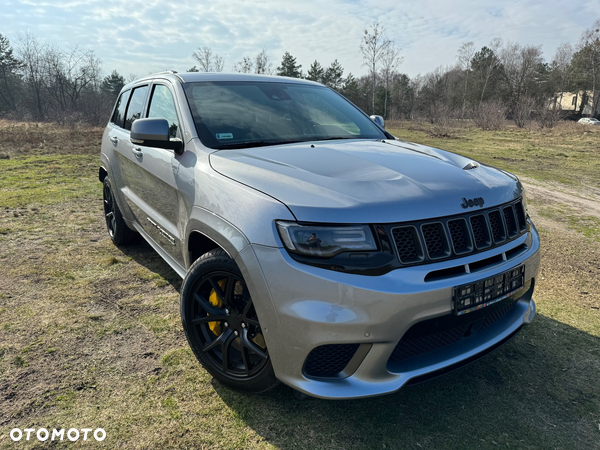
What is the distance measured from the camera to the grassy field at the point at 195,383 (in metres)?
2.11

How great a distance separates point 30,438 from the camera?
205 centimetres

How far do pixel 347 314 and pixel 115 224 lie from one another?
3.78 metres

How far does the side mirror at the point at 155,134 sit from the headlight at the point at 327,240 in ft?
4.21

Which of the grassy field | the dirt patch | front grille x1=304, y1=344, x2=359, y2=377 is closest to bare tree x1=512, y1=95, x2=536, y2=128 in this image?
the dirt patch

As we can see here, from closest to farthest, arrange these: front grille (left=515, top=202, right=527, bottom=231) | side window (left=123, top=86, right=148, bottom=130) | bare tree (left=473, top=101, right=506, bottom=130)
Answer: front grille (left=515, top=202, right=527, bottom=231), side window (left=123, top=86, right=148, bottom=130), bare tree (left=473, top=101, right=506, bottom=130)

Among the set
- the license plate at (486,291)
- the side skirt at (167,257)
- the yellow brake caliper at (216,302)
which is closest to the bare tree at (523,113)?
the side skirt at (167,257)

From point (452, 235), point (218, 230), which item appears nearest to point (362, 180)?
point (452, 235)

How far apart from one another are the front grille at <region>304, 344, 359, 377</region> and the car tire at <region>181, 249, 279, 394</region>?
251 millimetres

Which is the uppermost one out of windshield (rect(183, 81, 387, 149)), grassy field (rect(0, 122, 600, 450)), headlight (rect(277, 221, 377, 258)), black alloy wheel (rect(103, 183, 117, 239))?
windshield (rect(183, 81, 387, 149))

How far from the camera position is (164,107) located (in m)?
3.26

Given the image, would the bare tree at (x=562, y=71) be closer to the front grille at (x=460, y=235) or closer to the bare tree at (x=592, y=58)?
the bare tree at (x=592, y=58)

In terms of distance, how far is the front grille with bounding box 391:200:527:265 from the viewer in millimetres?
1859

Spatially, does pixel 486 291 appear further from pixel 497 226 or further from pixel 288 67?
pixel 288 67

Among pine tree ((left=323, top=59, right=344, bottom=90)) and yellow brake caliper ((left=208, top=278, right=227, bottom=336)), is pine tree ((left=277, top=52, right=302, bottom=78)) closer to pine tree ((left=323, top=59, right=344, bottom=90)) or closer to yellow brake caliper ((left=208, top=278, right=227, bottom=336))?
pine tree ((left=323, top=59, right=344, bottom=90))
